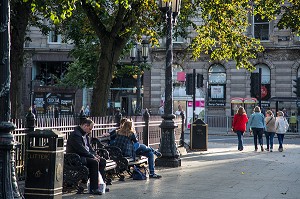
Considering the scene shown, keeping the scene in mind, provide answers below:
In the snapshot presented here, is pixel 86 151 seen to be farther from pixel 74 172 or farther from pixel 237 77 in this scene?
pixel 237 77

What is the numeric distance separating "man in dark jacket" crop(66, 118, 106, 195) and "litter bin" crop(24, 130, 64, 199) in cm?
129

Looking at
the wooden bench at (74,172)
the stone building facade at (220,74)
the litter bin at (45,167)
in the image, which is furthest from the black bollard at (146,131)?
the stone building facade at (220,74)

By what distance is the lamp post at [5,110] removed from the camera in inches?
260

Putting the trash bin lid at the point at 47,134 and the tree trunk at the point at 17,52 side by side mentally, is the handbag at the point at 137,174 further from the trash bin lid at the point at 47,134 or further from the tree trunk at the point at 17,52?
the tree trunk at the point at 17,52

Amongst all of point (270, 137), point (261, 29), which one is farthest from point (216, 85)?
point (270, 137)

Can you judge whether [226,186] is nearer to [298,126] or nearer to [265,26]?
[298,126]

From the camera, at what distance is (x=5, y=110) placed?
6699 millimetres

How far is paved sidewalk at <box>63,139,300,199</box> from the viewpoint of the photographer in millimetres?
10328

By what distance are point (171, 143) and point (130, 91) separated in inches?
1273

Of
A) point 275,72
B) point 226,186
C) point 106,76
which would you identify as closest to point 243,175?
point 226,186

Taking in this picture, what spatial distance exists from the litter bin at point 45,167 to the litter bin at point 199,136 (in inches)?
473

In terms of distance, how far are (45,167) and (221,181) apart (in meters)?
4.85

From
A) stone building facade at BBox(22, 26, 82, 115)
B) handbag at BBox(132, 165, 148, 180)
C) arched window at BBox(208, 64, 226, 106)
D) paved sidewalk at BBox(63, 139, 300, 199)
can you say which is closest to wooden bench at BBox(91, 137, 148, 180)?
handbag at BBox(132, 165, 148, 180)

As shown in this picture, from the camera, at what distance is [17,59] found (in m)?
15.0
